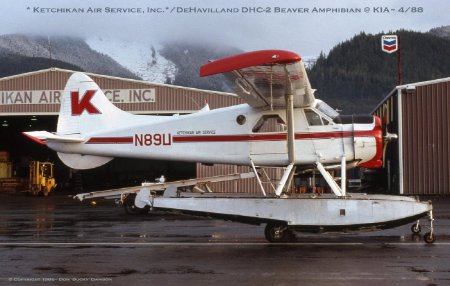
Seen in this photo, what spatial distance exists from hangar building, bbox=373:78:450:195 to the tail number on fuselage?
17945 millimetres

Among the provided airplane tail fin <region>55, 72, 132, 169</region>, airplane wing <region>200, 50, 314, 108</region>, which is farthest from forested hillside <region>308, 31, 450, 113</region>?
airplane wing <region>200, 50, 314, 108</region>

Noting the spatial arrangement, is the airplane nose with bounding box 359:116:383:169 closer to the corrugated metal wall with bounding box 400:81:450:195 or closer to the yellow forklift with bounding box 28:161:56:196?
the corrugated metal wall with bounding box 400:81:450:195

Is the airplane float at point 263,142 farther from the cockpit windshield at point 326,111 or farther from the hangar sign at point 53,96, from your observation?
the hangar sign at point 53,96

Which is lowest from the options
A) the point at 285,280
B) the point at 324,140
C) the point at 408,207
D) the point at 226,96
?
the point at 285,280

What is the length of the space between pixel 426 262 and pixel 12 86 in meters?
27.6

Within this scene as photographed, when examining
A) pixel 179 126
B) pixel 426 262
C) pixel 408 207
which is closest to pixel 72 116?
pixel 179 126

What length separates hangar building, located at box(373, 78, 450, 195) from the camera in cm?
2884

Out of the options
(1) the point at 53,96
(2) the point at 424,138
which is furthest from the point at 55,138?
(2) the point at 424,138

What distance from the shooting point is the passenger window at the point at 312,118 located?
39.8 ft

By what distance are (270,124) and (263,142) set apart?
390 millimetres

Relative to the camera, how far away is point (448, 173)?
28.8 meters

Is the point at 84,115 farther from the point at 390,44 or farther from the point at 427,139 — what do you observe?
the point at 390,44

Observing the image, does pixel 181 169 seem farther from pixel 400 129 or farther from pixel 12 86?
pixel 400 129

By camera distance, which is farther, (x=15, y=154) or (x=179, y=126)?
(x=15, y=154)
